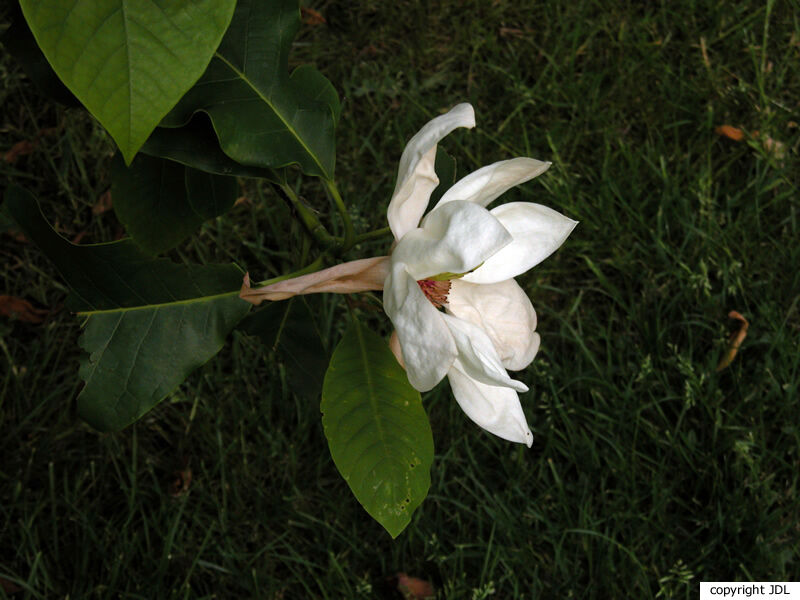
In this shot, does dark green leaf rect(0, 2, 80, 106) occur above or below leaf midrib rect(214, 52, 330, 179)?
above

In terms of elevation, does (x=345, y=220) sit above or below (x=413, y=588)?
above

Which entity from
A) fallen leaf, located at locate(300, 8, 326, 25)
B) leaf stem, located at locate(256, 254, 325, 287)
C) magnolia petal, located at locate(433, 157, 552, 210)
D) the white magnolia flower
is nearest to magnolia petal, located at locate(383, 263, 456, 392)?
the white magnolia flower

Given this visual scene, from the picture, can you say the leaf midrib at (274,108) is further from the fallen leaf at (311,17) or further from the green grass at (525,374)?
→ the fallen leaf at (311,17)


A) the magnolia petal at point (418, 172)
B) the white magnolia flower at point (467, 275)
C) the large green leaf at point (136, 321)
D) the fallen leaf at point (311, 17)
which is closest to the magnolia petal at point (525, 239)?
the white magnolia flower at point (467, 275)

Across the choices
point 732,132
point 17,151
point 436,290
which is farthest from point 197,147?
point 732,132

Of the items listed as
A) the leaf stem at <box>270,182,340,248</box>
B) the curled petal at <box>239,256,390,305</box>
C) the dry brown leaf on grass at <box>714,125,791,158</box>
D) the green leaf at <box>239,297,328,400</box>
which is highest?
the curled petal at <box>239,256,390,305</box>

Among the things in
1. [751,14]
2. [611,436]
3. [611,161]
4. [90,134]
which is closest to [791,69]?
[751,14]

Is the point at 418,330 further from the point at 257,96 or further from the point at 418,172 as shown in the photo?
the point at 257,96

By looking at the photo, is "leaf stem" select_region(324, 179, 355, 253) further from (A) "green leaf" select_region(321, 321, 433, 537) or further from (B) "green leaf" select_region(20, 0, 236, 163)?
(B) "green leaf" select_region(20, 0, 236, 163)
